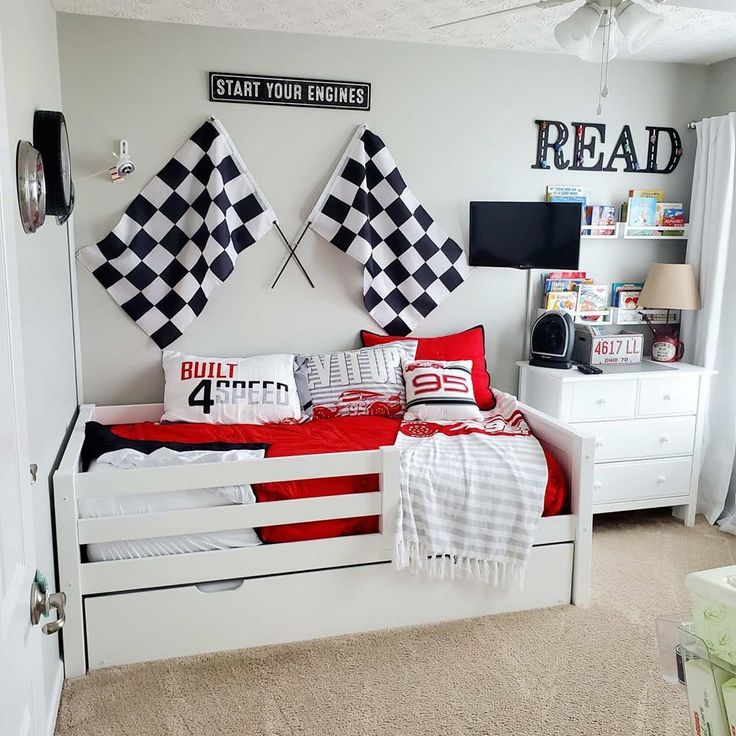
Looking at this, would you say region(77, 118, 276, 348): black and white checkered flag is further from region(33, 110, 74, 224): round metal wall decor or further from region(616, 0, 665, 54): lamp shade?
region(616, 0, 665, 54): lamp shade

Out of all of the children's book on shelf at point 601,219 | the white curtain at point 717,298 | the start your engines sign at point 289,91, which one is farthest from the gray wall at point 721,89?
the start your engines sign at point 289,91

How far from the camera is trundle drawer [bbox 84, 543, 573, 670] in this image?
239 cm

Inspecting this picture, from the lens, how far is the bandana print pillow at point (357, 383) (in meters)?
3.29

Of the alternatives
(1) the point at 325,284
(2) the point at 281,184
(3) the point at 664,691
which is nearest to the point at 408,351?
(1) the point at 325,284

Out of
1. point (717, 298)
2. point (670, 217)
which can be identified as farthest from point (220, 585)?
point (670, 217)

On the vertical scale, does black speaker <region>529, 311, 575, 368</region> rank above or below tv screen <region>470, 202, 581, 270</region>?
below

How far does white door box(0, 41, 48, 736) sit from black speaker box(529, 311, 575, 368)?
9.27 feet

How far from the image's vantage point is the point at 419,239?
356cm

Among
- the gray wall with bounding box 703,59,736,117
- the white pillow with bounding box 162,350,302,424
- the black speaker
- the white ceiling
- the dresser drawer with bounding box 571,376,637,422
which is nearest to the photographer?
the white ceiling

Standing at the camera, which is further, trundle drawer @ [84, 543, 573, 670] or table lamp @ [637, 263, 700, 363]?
table lamp @ [637, 263, 700, 363]

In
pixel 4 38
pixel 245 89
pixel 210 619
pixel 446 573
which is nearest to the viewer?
pixel 4 38

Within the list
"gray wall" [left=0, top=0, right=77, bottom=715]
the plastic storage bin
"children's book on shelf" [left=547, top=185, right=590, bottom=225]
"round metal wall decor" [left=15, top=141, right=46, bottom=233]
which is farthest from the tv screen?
the plastic storage bin

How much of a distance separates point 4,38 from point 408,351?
2.11 m

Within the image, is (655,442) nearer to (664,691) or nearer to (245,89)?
(664,691)
